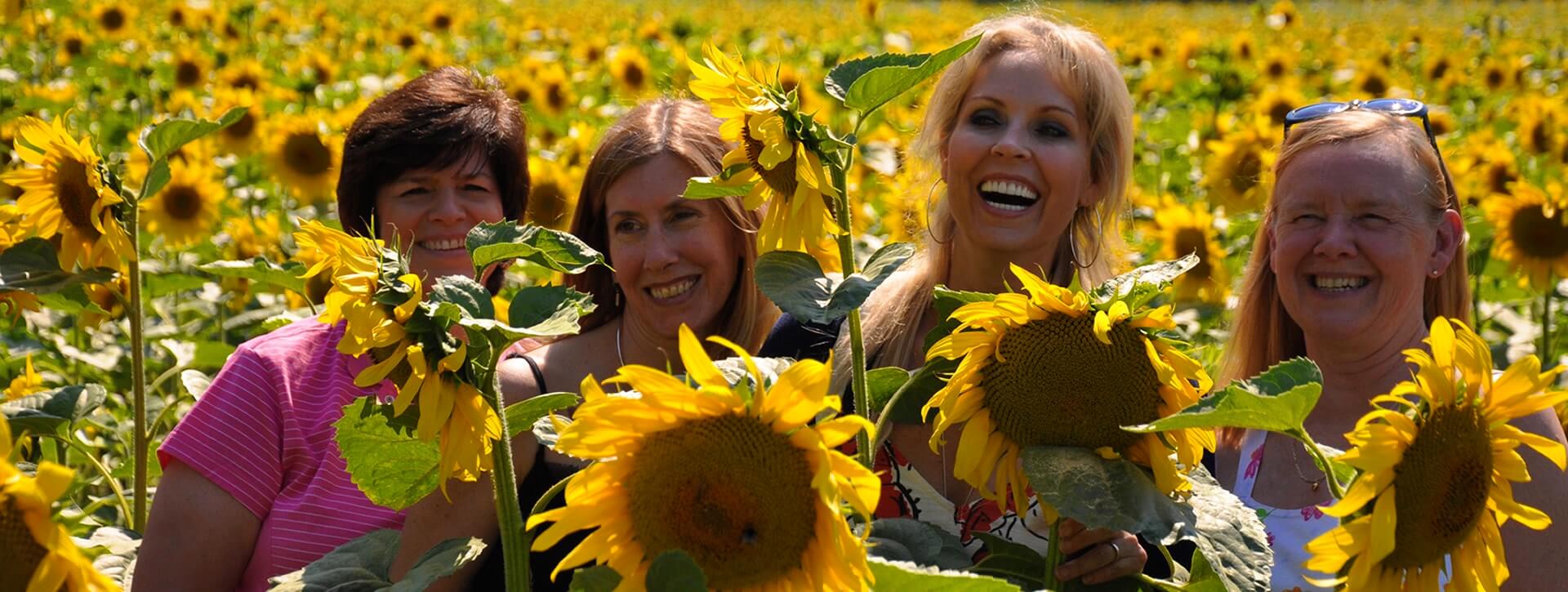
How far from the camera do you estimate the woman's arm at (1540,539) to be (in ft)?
5.58

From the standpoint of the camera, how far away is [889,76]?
1063 mm

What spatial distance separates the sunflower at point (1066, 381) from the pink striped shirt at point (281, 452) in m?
1.13

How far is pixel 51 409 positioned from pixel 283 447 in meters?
0.47

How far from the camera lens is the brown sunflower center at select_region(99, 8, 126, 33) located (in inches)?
253

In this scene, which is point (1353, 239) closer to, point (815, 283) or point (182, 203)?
point (815, 283)

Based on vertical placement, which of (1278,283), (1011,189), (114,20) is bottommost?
(114,20)

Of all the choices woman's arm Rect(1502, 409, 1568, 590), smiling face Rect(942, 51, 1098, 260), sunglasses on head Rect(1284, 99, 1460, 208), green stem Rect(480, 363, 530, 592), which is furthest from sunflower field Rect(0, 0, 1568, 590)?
woman's arm Rect(1502, 409, 1568, 590)

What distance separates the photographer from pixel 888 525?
3.63 feet

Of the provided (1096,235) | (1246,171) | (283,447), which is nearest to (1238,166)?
(1246,171)

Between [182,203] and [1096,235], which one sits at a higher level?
[1096,235]

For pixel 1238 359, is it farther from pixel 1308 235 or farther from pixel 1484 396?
pixel 1484 396

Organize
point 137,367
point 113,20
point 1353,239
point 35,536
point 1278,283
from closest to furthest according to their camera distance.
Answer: point 35,536 → point 137,367 → point 1353,239 → point 1278,283 → point 113,20

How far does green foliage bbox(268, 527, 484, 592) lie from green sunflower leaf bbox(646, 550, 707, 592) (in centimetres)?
19

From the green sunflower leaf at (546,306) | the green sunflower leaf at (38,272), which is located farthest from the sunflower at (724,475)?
the green sunflower leaf at (38,272)
